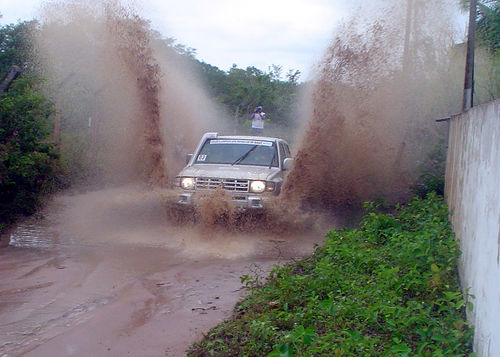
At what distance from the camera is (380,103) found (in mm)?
12492

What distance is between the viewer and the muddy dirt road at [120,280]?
15.5 ft

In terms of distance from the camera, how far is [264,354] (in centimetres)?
400

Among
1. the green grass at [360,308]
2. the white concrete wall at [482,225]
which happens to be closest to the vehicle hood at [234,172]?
the green grass at [360,308]

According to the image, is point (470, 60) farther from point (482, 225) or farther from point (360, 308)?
point (360, 308)

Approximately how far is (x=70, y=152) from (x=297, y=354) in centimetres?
1335

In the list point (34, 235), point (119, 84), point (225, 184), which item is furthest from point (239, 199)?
point (119, 84)

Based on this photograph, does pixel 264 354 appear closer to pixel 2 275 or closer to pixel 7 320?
pixel 7 320

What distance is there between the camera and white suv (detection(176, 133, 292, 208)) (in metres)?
8.90

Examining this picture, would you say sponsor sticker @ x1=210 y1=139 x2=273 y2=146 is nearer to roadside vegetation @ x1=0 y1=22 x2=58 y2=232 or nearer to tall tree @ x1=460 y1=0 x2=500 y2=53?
roadside vegetation @ x1=0 y1=22 x2=58 y2=232

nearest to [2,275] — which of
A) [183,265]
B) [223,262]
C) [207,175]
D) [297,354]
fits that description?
[183,265]

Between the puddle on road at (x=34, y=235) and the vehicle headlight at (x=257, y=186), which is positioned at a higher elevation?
the vehicle headlight at (x=257, y=186)

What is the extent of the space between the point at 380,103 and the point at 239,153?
419 cm

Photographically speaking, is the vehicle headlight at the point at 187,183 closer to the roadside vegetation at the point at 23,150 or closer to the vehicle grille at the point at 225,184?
the vehicle grille at the point at 225,184

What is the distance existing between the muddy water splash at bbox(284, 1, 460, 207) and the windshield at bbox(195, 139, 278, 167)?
753 millimetres
